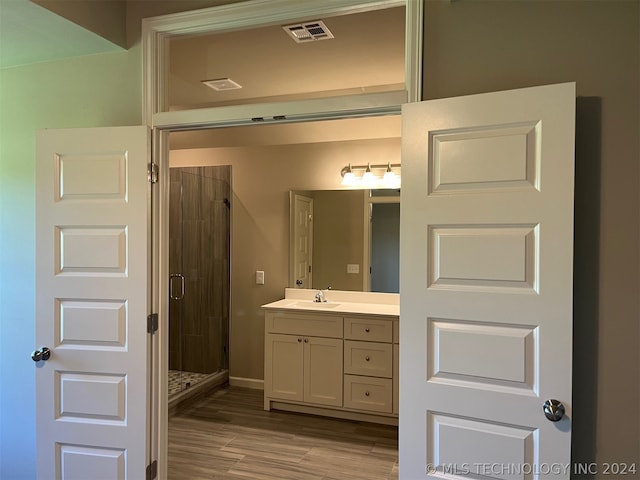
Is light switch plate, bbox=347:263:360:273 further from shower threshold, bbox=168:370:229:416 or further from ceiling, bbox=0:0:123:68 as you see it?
ceiling, bbox=0:0:123:68

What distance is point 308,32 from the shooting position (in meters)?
2.54

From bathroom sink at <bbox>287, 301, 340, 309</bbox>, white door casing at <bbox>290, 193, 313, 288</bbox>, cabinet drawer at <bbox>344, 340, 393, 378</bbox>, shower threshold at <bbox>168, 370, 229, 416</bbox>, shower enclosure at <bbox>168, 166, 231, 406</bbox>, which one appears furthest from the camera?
shower enclosure at <bbox>168, 166, 231, 406</bbox>

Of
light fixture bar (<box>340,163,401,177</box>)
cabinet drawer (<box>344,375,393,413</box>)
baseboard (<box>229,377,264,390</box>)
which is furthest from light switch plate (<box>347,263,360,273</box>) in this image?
baseboard (<box>229,377,264,390</box>)

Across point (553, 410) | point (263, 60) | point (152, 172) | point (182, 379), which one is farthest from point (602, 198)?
point (182, 379)

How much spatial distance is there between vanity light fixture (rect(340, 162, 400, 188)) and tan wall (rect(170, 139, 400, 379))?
4.1 inches

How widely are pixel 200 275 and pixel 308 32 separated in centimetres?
271

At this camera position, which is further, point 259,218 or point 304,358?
point 259,218

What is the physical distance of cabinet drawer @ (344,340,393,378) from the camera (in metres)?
3.39

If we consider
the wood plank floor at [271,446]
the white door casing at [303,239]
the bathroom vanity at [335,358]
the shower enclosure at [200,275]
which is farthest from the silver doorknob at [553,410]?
the shower enclosure at [200,275]

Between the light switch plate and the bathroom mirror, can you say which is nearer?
the bathroom mirror

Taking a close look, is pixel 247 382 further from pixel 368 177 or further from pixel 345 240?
pixel 368 177

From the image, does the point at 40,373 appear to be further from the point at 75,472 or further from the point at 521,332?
the point at 521,332

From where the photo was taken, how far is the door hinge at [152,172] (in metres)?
2.07

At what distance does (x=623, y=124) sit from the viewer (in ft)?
5.05
